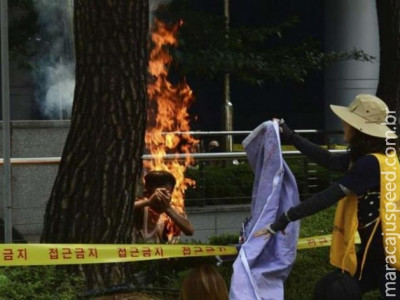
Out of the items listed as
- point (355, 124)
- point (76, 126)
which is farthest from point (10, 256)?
point (355, 124)

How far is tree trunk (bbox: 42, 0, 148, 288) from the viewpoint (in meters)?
5.70

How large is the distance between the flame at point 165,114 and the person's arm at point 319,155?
4059 mm

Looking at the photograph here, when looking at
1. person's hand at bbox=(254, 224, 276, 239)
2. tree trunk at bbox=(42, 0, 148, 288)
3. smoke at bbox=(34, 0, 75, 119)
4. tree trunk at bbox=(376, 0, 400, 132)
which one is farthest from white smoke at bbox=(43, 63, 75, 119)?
person's hand at bbox=(254, 224, 276, 239)

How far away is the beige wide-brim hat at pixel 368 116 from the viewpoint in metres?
4.82

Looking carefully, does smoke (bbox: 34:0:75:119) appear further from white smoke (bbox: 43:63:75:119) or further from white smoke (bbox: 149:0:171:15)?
white smoke (bbox: 149:0:171:15)

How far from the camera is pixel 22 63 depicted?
13.1 metres

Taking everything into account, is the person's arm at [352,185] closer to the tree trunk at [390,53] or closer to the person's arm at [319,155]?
the person's arm at [319,155]

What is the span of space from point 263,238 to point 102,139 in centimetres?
142

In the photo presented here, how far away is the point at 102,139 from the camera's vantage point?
5.72 m

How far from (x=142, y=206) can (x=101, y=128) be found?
960 millimetres

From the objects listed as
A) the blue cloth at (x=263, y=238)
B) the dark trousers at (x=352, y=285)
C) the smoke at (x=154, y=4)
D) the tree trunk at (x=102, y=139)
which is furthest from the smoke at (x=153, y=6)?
the dark trousers at (x=352, y=285)

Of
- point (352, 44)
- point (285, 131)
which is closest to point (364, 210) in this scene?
point (285, 131)

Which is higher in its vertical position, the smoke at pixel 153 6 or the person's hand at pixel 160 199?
the smoke at pixel 153 6

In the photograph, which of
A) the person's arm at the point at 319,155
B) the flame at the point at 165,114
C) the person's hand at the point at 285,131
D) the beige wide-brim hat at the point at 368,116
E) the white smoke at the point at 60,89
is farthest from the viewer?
the white smoke at the point at 60,89
